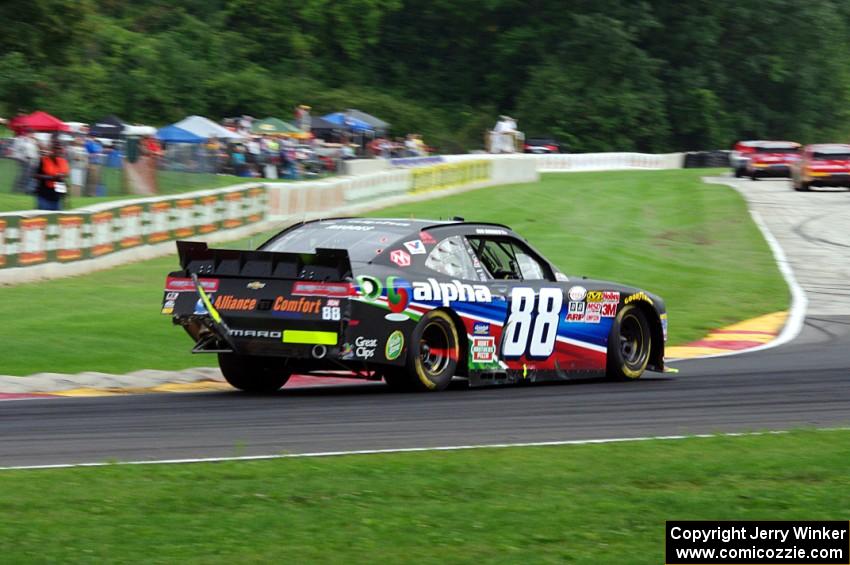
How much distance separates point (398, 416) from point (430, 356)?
1.71m

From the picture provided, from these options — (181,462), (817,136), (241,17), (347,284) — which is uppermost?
(241,17)

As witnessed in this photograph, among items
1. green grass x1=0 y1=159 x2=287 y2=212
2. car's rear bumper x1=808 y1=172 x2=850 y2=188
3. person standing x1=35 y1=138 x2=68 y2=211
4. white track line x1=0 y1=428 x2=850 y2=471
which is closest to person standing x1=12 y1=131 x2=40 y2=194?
green grass x1=0 y1=159 x2=287 y2=212

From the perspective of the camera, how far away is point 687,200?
134 feet

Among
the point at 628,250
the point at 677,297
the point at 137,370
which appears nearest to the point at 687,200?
the point at 628,250

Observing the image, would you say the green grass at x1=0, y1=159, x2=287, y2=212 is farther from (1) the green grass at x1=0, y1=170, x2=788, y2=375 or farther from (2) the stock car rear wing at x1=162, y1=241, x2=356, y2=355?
(2) the stock car rear wing at x1=162, y1=241, x2=356, y2=355

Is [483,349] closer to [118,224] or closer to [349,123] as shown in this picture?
[118,224]

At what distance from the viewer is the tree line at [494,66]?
233 feet

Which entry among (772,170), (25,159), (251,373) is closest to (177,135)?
(25,159)

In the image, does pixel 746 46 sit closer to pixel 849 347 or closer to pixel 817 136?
pixel 817 136

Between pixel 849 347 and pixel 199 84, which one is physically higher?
pixel 199 84

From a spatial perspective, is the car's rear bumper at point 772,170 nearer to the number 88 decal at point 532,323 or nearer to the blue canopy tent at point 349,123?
the blue canopy tent at point 349,123

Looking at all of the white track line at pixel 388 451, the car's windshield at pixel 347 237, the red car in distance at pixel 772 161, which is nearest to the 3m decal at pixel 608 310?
the car's windshield at pixel 347 237

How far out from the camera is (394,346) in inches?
430

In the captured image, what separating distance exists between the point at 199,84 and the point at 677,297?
5247cm
